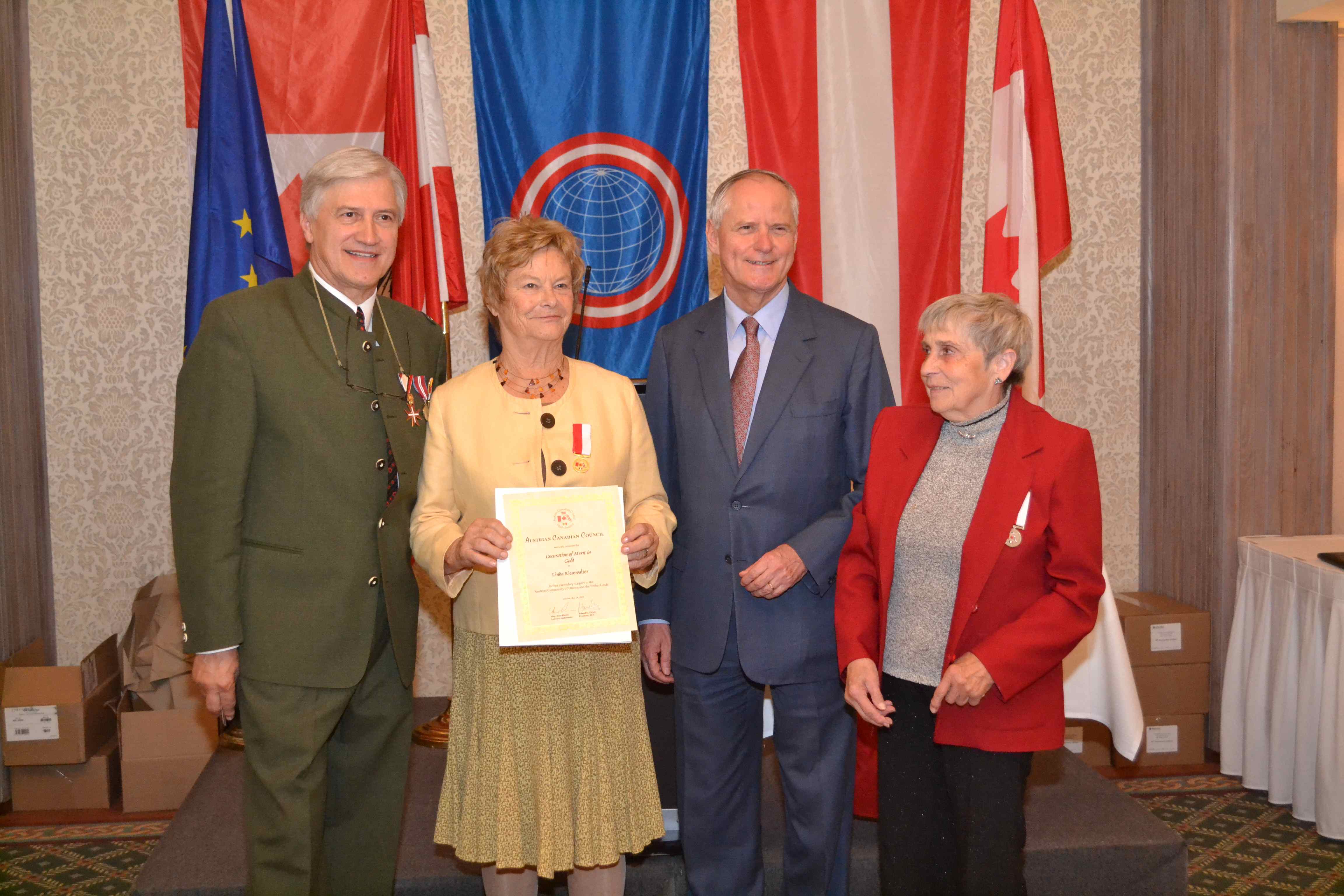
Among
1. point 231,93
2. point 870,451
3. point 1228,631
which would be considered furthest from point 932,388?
point 231,93

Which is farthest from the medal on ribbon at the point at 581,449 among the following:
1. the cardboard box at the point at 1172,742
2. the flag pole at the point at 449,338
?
the cardboard box at the point at 1172,742

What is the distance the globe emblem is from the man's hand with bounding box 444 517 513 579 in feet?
7.42

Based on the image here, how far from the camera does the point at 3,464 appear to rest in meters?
3.74

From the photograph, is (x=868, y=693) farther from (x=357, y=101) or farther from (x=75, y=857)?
(x=357, y=101)

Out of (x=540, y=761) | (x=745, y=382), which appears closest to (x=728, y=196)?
(x=745, y=382)

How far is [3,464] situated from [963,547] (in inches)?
139

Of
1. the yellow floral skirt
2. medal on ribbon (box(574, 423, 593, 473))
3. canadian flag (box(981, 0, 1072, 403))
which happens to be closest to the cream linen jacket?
medal on ribbon (box(574, 423, 593, 473))

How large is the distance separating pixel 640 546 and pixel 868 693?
22.2 inches

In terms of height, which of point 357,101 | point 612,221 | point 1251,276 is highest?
point 357,101

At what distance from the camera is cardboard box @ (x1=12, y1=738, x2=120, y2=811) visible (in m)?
3.69

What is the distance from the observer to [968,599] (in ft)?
6.45

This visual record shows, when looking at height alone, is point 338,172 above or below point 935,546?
above

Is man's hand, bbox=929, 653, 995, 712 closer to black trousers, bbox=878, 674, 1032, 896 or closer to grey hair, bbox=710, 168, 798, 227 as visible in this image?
black trousers, bbox=878, 674, 1032, 896

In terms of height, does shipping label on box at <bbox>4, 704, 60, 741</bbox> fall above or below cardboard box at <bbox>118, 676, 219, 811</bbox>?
above
